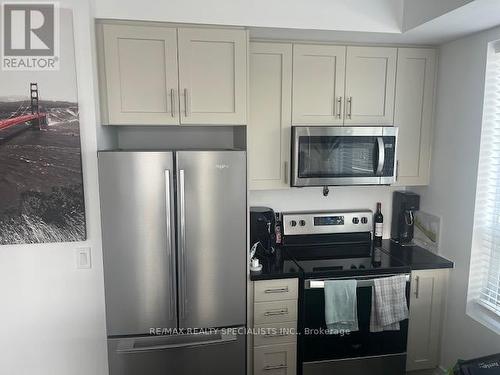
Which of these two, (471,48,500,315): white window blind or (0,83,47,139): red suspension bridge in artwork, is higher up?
(0,83,47,139): red suspension bridge in artwork

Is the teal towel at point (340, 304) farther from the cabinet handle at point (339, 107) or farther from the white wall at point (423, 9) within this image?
the white wall at point (423, 9)

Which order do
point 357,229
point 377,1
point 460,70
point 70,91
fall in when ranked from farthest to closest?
point 357,229
point 460,70
point 377,1
point 70,91

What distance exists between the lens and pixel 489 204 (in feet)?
7.54

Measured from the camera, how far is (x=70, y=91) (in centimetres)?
202

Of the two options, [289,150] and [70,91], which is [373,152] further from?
[70,91]

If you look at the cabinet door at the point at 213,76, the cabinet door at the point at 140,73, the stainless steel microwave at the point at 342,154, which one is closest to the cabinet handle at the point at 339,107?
the stainless steel microwave at the point at 342,154

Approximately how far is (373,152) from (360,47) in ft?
2.36

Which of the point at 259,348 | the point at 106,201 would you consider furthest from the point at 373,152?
the point at 106,201

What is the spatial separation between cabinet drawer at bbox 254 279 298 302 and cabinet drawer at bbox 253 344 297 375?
33 centimetres

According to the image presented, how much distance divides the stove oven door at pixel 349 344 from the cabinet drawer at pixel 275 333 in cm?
7

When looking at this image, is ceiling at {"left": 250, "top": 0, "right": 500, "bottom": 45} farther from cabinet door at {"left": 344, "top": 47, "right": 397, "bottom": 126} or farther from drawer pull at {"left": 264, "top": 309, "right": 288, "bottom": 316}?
drawer pull at {"left": 264, "top": 309, "right": 288, "bottom": 316}

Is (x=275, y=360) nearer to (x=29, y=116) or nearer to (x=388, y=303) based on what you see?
(x=388, y=303)

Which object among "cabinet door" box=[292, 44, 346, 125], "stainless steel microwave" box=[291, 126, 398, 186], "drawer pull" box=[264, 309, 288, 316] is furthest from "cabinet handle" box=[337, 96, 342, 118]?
"drawer pull" box=[264, 309, 288, 316]

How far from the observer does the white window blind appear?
2213mm
